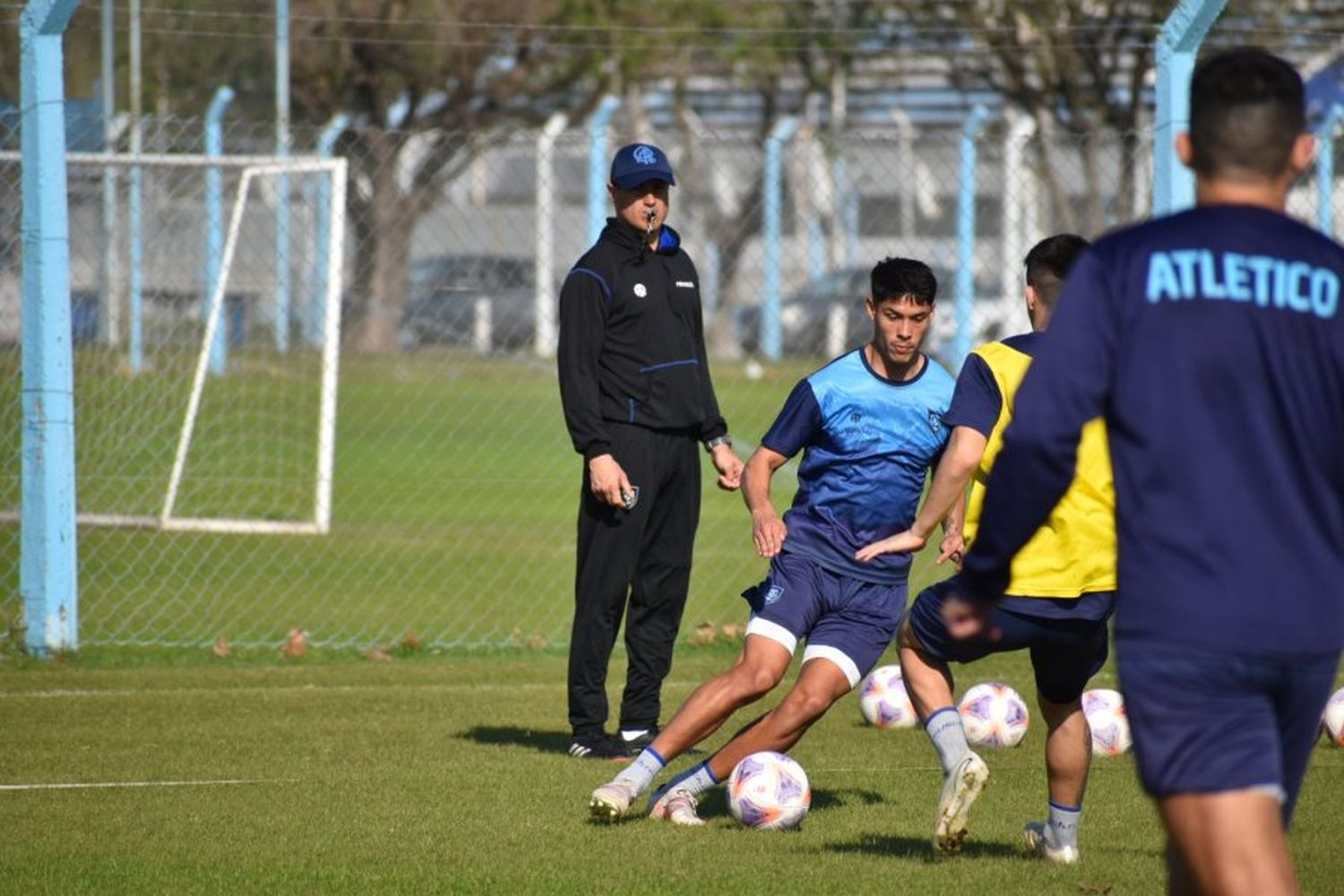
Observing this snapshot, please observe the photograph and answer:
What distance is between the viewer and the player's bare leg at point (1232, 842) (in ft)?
10.7

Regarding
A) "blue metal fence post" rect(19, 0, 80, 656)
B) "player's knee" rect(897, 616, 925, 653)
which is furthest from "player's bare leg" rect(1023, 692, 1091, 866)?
"blue metal fence post" rect(19, 0, 80, 656)

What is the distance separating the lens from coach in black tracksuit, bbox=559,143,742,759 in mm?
7734

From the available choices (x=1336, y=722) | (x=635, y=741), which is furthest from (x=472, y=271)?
(x=1336, y=722)

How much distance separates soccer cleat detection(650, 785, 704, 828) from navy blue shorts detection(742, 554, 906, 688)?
0.59 m

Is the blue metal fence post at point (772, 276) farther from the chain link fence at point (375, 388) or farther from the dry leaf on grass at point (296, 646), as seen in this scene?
the dry leaf on grass at point (296, 646)

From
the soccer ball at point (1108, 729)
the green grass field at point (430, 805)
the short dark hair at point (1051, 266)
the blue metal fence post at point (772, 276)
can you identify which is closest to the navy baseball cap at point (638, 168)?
the short dark hair at point (1051, 266)

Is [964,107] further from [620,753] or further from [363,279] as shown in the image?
[620,753]

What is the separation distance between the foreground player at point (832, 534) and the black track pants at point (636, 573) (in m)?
1.33

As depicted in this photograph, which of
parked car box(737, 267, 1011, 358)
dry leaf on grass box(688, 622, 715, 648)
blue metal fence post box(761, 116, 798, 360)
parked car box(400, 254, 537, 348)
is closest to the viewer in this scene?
dry leaf on grass box(688, 622, 715, 648)

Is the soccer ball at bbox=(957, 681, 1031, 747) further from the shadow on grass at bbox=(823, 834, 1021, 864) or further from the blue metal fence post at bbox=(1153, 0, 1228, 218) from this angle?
the blue metal fence post at bbox=(1153, 0, 1228, 218)

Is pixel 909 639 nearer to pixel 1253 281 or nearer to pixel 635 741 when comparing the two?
pixel 635 741

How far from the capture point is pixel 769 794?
20.8 feet

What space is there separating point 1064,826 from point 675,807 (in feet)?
4.30

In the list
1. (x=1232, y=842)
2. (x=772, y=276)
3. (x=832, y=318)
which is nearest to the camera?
(x=1232, y=842)
